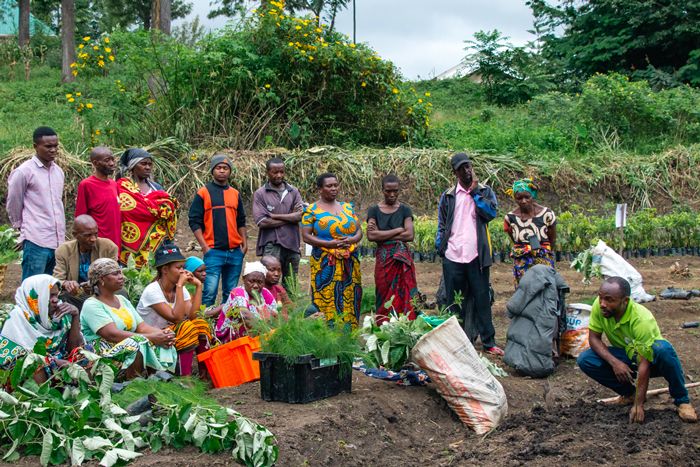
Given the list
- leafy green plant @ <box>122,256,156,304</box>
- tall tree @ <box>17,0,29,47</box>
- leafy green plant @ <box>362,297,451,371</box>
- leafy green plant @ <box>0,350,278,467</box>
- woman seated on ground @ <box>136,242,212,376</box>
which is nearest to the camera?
leafy green plant @ <box>0,350,278,467</box>

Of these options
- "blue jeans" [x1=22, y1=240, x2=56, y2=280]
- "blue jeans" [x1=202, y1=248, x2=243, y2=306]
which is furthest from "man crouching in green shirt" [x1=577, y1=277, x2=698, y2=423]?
"blue jeans" [x1=22, y1=240, x2=56, y2=280]

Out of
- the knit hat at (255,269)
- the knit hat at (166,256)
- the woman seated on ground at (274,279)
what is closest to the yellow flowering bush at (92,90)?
the woman seated on ground at (274,279)

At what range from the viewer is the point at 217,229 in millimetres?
7582

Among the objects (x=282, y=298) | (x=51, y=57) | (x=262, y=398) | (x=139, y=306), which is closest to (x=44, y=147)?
(x=139, y=306)

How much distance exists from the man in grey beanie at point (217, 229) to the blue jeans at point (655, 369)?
10.5 feet

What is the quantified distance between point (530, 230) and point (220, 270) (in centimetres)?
276

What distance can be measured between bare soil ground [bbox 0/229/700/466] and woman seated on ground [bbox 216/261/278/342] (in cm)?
50

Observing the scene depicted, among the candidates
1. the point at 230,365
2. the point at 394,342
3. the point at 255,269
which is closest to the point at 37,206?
the point at 255,269

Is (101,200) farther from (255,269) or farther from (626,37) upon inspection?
(626,37)

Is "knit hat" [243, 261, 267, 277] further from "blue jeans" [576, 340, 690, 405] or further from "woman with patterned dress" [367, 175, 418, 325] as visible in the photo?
"blue jeans" [576, 340, 690, 405]

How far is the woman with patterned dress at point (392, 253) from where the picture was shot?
7.62 m

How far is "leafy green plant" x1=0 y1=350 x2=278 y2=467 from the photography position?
450cm

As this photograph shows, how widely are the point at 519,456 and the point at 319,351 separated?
1.41 meters

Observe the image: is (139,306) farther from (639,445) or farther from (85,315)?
(639,445)
